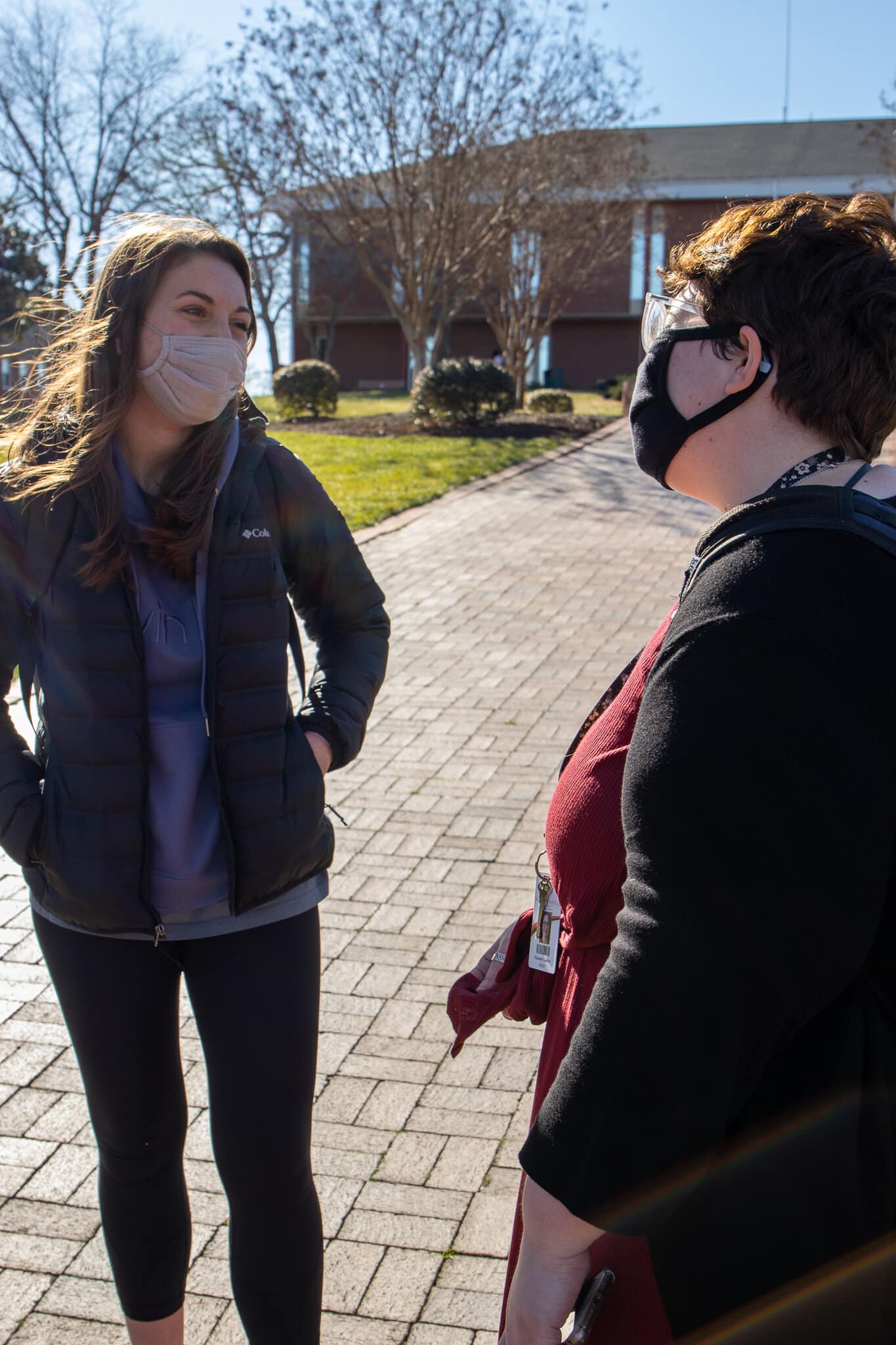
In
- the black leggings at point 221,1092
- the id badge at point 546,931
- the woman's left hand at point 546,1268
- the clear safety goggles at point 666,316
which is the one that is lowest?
the black leggings at point 221,1092

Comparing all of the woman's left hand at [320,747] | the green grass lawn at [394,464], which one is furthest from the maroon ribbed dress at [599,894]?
the green grass lawn at [394,464]

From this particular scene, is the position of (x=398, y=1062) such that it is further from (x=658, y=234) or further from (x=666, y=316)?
(x=658, y=234)

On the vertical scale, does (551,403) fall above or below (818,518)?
below

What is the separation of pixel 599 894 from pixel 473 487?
46.9 feet

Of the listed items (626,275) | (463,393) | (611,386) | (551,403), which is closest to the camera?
(463,393)

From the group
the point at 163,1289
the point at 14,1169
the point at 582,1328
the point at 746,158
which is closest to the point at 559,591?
the point at 14,1169

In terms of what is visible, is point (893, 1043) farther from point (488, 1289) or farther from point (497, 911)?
point (497, 911)

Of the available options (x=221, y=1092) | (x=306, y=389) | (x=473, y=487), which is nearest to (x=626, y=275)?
(x=306, y=389)

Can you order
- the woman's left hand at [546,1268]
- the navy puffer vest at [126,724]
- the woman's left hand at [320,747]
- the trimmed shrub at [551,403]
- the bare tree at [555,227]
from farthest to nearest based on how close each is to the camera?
the trimmed shrub at [551,403] → the bare tree at [555,227] → the woman's left hand at [320,747] → the navy puffer vest at [126,724] → the woman's left hand at [546,1268]

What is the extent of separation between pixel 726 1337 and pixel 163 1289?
4.37ft

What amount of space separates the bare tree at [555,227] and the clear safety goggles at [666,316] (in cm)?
2293

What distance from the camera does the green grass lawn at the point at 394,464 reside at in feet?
45.8

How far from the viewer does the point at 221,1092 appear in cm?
218

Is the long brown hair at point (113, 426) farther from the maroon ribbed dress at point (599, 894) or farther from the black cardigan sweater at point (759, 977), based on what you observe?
the black cardigan sweater at point (759, 977)
